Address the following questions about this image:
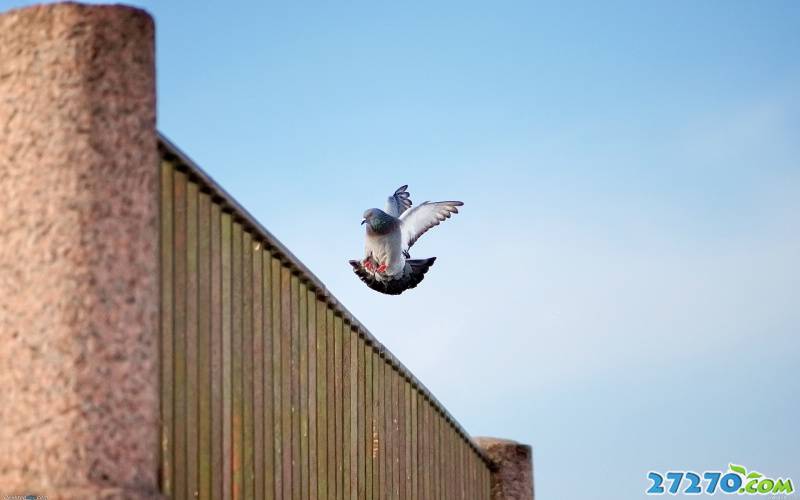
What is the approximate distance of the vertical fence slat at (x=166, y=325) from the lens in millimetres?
5555

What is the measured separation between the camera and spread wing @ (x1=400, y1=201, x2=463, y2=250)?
51.1ft

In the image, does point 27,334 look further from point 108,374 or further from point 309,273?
point 309,273

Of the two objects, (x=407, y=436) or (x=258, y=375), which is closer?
(x=258, y=375)

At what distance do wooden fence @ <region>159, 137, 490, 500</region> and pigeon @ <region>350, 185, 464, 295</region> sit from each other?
6.59m

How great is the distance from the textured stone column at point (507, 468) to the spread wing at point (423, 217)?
5247 millimetres

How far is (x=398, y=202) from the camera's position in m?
16.2

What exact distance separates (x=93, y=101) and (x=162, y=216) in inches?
27.5

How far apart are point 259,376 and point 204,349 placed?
629mm

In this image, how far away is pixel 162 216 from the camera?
5680 mm

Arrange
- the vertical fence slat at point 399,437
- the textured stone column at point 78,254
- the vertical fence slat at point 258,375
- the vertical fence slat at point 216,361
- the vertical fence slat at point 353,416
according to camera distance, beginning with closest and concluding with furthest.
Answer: the textured stone column at point 78,254 < the vertical fence slat at point 216,361 < the vertical fence slat at point 258,375 < the vertical fence slat at point 353,416 < the vertical fence slat at point 399,437

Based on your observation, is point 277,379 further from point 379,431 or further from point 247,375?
point 379,431

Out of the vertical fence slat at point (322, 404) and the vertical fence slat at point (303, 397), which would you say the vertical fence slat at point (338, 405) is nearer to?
the vertical fence slat at point (322, 404)

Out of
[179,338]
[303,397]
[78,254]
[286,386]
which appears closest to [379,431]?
[303,397]

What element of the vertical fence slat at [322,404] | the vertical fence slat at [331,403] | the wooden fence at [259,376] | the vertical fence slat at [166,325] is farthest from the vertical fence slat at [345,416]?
the vertical fence slat at [166,325]
